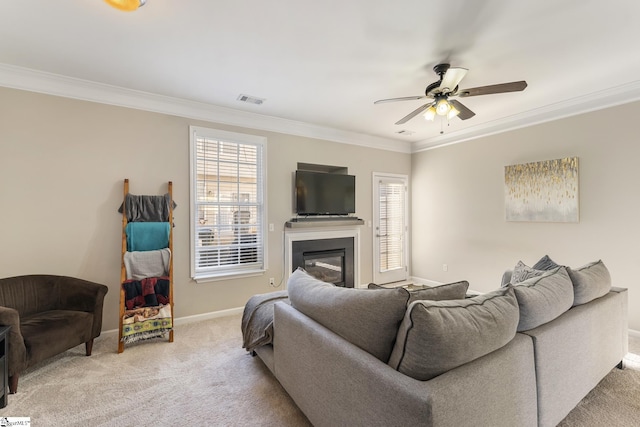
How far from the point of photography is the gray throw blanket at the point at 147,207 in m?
3.12

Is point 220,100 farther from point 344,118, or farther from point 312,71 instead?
point 344,118

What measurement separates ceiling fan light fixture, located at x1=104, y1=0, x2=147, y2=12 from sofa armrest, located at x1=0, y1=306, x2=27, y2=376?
2.22 metres

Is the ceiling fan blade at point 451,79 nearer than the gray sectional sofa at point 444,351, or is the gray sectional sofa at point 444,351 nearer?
the gray sectional sofa at point 444,351

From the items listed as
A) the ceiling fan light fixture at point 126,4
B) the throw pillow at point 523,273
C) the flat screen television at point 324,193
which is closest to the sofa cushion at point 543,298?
the throw pillow at point 523,273

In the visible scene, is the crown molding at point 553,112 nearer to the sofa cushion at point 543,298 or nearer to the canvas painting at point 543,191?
the canvas painting at point 543,191

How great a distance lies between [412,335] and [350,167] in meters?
4.01

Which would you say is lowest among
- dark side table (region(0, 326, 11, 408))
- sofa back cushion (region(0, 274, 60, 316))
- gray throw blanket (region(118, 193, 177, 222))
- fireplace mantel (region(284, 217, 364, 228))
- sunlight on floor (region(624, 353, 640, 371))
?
sunlight on floor (region(624, 353, 640, 371))

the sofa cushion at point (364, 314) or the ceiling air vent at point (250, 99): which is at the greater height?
the ceiling air vent at point (250, 99)

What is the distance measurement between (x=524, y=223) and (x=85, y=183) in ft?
18.3

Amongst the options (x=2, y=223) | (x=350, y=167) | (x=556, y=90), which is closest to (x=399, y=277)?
(x=350, y=167)

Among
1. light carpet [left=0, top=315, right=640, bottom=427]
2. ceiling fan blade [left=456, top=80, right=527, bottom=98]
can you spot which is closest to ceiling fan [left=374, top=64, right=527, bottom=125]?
ceiling fan blade [left=456, top=80, right=527, bottom=98]

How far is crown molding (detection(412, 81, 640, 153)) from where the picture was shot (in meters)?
3.13

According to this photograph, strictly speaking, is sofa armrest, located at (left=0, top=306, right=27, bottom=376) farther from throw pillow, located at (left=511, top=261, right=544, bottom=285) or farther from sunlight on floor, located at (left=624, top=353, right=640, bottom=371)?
sunlight on floor, located at (left=624, top=353, right=640, bottom=371)

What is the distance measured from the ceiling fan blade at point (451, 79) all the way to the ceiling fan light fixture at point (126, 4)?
2.37 meters
